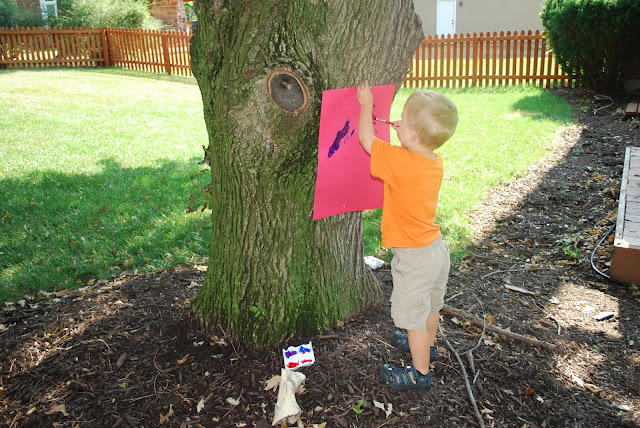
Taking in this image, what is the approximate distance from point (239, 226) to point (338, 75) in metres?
0.93

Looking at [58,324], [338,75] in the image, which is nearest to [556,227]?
[338,75]

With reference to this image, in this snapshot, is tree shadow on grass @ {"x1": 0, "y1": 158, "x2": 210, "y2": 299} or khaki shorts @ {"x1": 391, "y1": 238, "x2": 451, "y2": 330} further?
tree shadow on grass @ {"x1": 0, "y1": 158, "x2": 210, "y2": 299}

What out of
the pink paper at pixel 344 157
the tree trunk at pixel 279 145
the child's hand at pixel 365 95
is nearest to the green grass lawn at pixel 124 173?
the tree trunk at pixel 279 145

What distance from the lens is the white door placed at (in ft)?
77.4

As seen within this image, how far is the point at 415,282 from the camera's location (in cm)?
270

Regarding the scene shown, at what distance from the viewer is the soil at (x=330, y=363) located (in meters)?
2.60

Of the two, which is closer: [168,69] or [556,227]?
[556,227]

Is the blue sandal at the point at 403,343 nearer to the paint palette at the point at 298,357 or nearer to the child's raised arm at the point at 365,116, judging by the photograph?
the paint palette at the point at 298,357

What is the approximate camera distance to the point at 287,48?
2.44 metres

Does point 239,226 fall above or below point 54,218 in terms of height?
above

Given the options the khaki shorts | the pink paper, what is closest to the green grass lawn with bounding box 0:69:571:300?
the pink paper

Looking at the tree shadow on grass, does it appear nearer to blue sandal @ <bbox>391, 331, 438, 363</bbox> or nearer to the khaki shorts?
blue sandal @ <bbox>391, 331, 438, 363</bbox>

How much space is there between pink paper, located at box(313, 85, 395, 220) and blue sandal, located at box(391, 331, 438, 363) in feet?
2.43

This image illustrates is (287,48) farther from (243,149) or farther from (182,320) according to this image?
(182,320)
